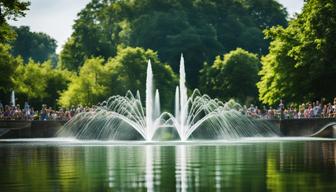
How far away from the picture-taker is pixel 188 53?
143m

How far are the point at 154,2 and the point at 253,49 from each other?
17.0 meters

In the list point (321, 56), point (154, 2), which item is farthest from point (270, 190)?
point (154, 2)

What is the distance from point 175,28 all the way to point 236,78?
27.0 m

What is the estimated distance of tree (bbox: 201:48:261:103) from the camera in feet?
403

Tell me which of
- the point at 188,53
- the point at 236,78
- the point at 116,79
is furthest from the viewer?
the point at 188,53

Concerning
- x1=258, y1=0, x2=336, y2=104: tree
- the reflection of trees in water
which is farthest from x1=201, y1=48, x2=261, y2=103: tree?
the reflection of trees in water

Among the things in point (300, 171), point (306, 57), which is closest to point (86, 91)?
point (306, 57)

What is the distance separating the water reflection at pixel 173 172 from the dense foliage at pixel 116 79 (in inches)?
2707

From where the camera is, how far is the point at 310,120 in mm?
75250

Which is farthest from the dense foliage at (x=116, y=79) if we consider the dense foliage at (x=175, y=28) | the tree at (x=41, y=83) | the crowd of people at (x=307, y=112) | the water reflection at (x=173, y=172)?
the water reflection at (x=173, y=172)

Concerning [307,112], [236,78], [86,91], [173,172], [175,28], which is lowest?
[173,172]

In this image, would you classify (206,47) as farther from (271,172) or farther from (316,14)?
(271,172)

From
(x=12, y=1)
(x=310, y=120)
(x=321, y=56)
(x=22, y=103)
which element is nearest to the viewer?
(x=12, y=1)

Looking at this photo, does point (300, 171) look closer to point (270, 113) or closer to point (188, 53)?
point (270, 113)
